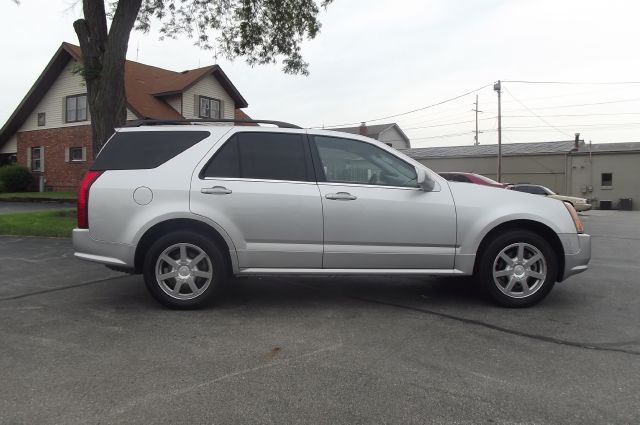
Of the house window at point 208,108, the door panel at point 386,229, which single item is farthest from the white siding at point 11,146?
the door panel at point 386,229

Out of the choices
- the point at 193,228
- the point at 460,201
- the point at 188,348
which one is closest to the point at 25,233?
the point at 193,228

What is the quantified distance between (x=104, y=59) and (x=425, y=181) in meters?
8.59

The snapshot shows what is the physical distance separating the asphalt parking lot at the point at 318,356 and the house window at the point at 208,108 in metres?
21.3

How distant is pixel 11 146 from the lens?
96.0 ft

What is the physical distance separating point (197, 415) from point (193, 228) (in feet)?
7.52

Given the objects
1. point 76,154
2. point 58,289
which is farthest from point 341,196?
point 76,154

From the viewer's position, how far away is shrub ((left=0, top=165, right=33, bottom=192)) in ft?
85.4

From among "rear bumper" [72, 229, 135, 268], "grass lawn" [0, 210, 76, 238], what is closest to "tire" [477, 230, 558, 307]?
"rear bumper" [72, 229, 135, 268]

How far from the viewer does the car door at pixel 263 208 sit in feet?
15.3

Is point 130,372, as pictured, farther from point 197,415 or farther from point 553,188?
point 553,188

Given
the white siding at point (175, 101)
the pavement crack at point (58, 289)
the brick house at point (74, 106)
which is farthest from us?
the brick house at point (74, 106)

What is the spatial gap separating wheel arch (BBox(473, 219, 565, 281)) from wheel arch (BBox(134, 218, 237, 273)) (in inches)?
95.0

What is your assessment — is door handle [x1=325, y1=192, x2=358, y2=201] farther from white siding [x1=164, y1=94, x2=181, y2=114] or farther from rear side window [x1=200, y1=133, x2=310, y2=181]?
white siding [x1=164, y1=94, x2=181, y2=114]

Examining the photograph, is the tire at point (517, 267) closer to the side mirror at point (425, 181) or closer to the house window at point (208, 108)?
the side mirror at point (425, 181)
